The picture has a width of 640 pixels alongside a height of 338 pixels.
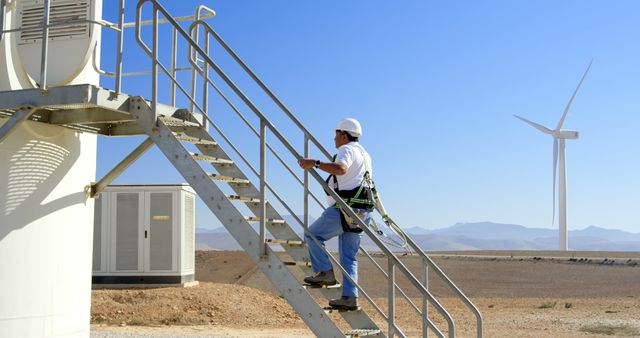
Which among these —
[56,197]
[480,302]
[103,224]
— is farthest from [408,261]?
[56,197]

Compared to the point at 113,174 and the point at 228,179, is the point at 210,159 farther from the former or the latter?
the point at 113,174

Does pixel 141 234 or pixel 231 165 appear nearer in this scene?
pixel 231 165

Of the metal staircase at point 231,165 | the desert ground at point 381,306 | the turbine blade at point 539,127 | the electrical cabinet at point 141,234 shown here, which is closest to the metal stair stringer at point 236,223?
the metal staircase at point 231,165

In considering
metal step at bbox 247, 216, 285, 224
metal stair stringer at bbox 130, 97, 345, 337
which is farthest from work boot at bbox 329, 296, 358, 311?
metal step at bbox 247, 216, 285, 224

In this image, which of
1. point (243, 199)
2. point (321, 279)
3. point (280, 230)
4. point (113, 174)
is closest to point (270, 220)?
point (280, 230)

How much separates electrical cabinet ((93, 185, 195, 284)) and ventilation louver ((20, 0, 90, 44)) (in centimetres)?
1054

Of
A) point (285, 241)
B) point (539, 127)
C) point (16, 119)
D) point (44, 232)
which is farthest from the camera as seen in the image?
point (539, 127)

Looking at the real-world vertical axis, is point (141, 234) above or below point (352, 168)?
below

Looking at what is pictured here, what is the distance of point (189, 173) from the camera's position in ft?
27.7

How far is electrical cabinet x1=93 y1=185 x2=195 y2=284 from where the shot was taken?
2033cm

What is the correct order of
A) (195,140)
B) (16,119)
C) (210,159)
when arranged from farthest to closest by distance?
1. (195,140)
2. (210,159)
3. (16,119)

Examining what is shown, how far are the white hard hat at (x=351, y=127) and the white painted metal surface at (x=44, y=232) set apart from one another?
13.5 feet

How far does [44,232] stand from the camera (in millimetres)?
9844

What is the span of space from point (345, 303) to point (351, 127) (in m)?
1.77
